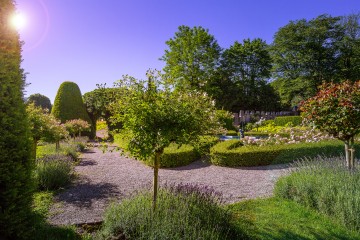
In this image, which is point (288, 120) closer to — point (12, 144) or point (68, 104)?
point (68, 104)

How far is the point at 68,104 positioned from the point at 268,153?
54.6 ft

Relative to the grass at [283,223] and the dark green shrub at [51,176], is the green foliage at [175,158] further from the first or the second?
the grass at [283,223]

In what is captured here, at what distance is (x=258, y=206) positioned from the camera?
549cm

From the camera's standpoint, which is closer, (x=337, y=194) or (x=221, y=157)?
(x=337, y=194)

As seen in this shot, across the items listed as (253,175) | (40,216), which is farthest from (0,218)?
(253,175)

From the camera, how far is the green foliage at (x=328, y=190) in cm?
461

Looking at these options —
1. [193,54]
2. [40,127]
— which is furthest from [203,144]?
[193,54]

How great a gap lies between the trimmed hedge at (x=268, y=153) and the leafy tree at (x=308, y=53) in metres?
20.2

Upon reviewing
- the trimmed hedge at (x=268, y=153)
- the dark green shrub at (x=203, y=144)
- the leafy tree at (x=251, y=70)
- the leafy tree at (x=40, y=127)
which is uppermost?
the leafy tree at (x=251, y=70)

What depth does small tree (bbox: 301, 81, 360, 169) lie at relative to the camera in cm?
639

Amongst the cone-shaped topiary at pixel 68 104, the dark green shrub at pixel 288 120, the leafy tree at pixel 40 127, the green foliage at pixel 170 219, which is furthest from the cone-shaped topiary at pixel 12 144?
the dark green shrub at pixel 288 120

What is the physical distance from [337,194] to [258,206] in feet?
4.74

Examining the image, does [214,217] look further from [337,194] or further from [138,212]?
[337,194]

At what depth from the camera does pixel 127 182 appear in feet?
25.1
